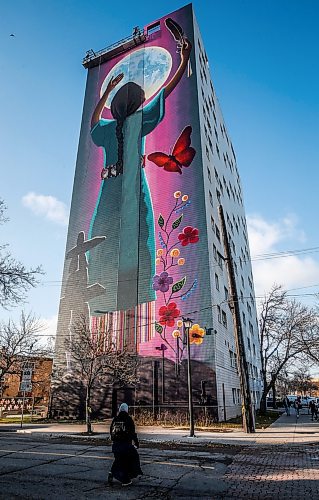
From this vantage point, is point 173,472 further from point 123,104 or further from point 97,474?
point 123,104

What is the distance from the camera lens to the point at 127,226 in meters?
31.1

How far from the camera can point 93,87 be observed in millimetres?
41250

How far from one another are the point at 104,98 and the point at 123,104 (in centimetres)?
319

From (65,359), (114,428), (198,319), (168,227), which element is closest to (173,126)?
(168,227)

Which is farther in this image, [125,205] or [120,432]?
[125,205]

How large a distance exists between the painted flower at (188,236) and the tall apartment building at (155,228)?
0.26 ft

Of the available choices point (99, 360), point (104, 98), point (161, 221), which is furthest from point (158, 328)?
point (104, 98)

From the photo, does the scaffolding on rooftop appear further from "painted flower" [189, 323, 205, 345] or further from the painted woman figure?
"painted flower" [189, 323, 205, 345]

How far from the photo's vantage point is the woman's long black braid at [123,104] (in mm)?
35469

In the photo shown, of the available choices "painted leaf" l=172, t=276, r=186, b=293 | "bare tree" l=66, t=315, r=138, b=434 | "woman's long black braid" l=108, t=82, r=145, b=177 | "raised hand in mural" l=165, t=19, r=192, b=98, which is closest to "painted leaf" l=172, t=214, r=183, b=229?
"painted leaf" l=172, t=276, r=186, b=293

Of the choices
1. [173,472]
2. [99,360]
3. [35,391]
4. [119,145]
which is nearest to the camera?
[173,472]

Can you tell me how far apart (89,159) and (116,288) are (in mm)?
14045

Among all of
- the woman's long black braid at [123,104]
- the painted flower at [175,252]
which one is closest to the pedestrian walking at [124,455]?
the painted flower at [175,252]

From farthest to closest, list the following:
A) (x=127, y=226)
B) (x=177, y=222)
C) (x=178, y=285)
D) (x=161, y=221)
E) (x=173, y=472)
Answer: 1. (x=127, y=226)
2. (x=161, y=221)
3. (x=177, y=222)
4. (x=178, y=285)
5. (x=173, y=472)
